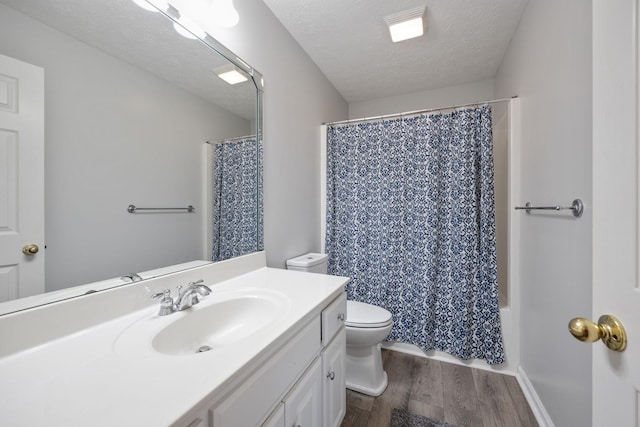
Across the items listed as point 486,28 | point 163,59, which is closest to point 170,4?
point 163,59

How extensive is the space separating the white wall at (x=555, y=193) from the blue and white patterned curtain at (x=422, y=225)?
22cm

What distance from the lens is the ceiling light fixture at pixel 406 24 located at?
5.22ft

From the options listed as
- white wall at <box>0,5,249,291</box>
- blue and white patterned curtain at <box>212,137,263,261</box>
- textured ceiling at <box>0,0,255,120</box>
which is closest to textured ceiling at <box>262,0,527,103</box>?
textured ceiling at <box>0,0,255,120</box>

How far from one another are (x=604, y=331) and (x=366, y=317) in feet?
4.05

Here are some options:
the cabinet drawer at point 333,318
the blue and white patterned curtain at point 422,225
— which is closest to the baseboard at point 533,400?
the blue and white patterned curtain at point 422,225

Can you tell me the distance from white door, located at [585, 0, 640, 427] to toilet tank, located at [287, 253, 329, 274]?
4.59 feet

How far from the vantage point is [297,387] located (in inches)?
33.1

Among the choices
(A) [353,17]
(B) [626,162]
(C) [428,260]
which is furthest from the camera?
(C) [428,260]

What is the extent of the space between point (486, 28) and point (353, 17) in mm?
923

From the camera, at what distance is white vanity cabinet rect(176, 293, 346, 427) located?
569 millimetres

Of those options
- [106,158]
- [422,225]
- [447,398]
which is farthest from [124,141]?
[447,398]

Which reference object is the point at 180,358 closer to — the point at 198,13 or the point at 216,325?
the point at 216,325

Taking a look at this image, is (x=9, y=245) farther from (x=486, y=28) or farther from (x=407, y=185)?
(x=486, y=28)

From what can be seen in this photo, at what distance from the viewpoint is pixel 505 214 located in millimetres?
2033
